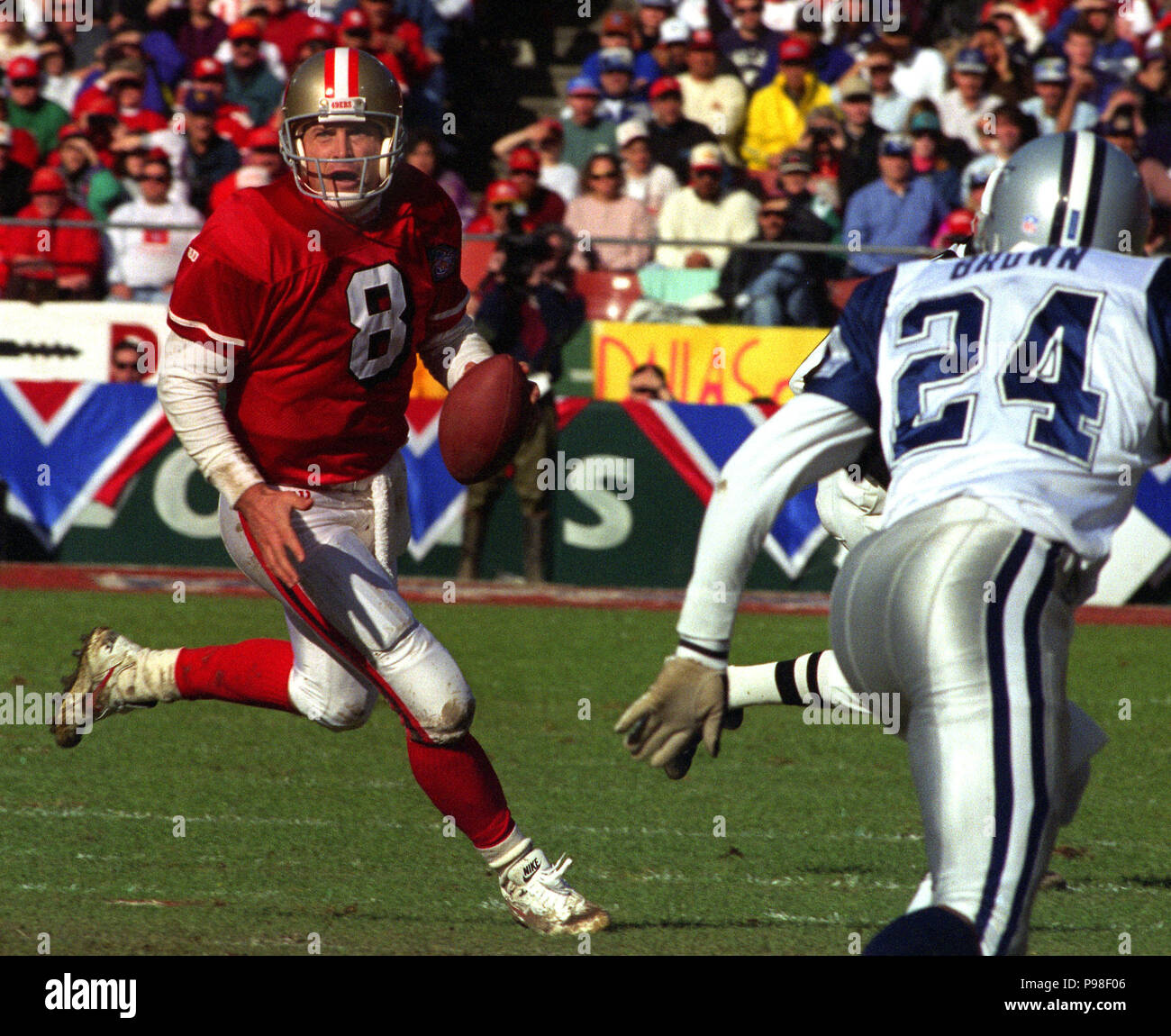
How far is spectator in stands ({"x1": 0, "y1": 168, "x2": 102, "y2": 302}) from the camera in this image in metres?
10.3

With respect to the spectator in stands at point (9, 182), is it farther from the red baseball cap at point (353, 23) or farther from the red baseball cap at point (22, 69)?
the red baseball cap at point (353, 23)

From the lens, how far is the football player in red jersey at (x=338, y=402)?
4.08 meters

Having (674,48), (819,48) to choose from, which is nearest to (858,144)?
(819,48)

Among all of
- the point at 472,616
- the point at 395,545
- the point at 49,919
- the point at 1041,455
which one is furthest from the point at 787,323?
the point at 1041,455

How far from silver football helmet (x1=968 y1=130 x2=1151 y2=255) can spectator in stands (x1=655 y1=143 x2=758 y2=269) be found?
289 inches

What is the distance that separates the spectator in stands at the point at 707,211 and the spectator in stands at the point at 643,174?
0.90ft

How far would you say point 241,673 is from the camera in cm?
457

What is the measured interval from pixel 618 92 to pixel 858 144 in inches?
63.5

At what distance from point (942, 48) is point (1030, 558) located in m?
11.0

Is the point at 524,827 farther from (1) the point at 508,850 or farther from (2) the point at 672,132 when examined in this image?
(2) the point at 672,132

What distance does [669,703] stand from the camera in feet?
8.95

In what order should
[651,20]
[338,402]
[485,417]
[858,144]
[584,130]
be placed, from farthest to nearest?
[651,20], [584,130], [858,144], [485,417], [338,402]

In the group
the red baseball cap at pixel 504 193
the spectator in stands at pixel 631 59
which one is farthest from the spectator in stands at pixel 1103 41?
the red baseball cap at pixel 504 193

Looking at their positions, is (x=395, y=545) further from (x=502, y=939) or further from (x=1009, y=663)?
(x=1009, y=663)
